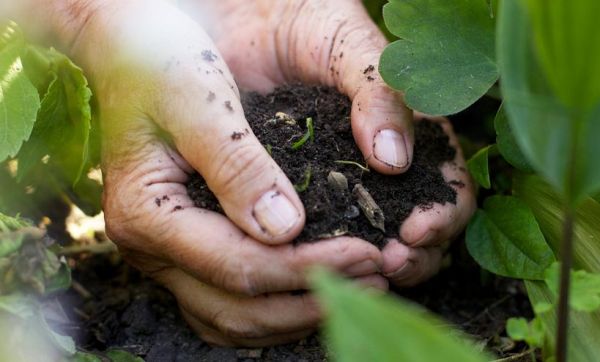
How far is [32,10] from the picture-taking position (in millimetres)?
1627

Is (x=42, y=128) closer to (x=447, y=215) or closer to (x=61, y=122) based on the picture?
(x=61, y=122)

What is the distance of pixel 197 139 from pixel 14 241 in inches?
12.9

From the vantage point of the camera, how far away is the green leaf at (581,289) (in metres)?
0.94

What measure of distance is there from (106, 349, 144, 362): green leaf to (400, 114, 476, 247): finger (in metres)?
0.52

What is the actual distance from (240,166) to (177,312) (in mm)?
451

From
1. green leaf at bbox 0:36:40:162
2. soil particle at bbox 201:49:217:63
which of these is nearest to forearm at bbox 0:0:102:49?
green leaf at bbox 0:36:40:162

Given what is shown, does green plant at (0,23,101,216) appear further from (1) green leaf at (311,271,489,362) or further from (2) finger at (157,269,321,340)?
(1) green leaf at (311,271,489,362)

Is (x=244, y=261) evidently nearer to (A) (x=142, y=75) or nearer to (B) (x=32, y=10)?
(A) (x=142, y=75)

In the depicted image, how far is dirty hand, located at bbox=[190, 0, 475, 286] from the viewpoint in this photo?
1347mm

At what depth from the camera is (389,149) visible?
1.35 meters

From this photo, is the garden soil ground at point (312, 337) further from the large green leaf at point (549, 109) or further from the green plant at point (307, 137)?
the large green leaf at point (549, 109)

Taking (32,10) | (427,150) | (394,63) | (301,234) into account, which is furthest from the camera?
(32,10)

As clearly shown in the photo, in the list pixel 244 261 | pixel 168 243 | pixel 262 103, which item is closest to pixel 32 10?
pixel 262 103

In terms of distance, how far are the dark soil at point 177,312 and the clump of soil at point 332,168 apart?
255mm
